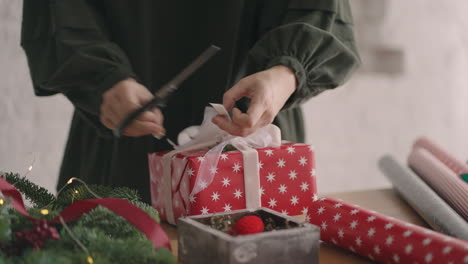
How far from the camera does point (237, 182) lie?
0.64 meters

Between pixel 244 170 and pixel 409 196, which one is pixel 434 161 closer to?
pixel 409 196

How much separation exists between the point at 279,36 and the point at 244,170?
20 cm

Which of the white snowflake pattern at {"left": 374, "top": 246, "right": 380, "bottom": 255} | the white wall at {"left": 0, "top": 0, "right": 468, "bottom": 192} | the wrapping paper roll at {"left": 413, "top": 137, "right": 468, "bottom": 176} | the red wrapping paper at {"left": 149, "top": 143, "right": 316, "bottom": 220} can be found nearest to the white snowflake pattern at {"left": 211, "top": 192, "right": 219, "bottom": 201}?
the red wrapping paper at {"left": 149, "top": 143, "right": 316, "bottom": 220}

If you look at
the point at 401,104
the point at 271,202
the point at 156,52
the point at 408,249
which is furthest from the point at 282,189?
the point at 401,104

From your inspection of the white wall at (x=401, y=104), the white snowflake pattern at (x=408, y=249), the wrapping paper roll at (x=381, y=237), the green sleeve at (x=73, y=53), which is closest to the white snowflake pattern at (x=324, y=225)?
the wrapping paper roll at (x=381, y=237)

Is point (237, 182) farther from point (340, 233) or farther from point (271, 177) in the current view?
point (340, 233)

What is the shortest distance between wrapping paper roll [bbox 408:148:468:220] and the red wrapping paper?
0.18 metres

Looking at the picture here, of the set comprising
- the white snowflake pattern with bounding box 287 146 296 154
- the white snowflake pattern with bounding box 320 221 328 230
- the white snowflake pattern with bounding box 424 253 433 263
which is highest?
the white snowflake pattern with bounding box 287 146 296 154

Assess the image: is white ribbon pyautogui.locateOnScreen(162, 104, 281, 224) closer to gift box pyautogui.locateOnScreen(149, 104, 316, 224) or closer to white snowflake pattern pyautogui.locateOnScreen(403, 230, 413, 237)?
gift box pyautogui.locateOnScreen(149, 104, 316, 224)

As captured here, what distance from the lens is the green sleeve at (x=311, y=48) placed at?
2.28ft

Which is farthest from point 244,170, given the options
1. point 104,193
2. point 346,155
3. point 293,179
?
point 346,155

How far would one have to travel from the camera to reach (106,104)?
26.3 inches

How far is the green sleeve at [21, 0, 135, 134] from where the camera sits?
0.71 metres

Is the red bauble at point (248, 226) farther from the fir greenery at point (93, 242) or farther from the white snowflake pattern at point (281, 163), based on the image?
the white snowflake pattern at point (281, 163)
